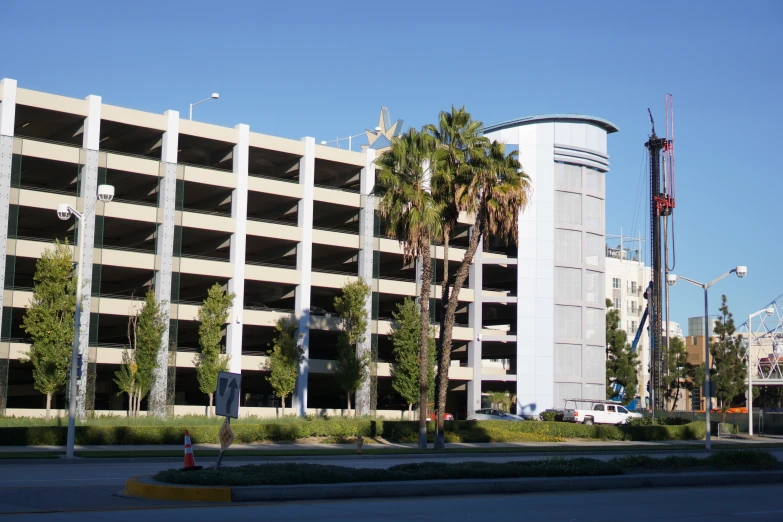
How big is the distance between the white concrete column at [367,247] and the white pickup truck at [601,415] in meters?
13.9

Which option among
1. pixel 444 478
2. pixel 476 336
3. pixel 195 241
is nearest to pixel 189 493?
pixel 444 478

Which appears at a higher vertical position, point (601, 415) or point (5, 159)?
point (5, 159)

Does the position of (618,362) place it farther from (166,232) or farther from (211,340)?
(166,232)

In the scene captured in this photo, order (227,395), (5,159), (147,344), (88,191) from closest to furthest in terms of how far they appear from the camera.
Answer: (227,395), (5,159), (147,344), (88,191)

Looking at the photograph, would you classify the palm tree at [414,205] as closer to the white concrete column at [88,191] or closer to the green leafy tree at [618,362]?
the white concrete column at [88,191]

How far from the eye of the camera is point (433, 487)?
1775cm

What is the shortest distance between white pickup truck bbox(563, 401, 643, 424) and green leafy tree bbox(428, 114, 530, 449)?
21.9m

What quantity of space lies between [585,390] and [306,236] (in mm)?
26904

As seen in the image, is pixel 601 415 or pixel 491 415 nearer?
pixel 491 415

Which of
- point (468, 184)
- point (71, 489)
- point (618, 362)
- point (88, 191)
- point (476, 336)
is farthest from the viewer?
point (618, 362)

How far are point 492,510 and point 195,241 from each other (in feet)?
162

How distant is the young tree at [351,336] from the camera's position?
5822cm

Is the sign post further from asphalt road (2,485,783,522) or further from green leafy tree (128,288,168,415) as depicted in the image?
green leafy tree (128,288,168,415)

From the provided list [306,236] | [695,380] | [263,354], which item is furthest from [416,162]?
[695,380]
